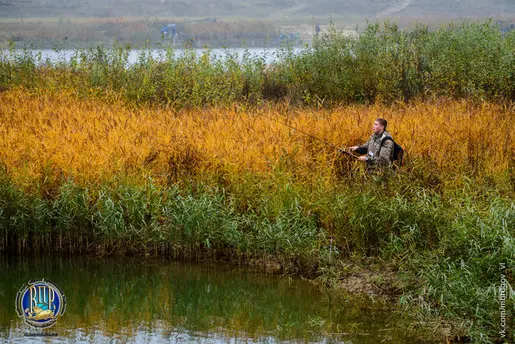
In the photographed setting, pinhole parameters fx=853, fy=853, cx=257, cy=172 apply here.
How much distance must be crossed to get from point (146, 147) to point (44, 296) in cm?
310

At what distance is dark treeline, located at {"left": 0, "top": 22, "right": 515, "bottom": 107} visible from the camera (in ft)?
60.3

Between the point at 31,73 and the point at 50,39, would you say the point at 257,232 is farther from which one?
the point at 50,39

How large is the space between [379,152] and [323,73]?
889 centimetres

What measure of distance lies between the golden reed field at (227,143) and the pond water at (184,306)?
142 centimetres

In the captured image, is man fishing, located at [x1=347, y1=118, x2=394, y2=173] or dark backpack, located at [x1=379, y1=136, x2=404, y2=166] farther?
dark backpack, located at [x1=379, y1=136, x2=404, y2=166]

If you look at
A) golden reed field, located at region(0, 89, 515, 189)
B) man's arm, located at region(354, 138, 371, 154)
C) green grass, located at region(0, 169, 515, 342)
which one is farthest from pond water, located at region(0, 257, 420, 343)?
man's arm, located at region(354, 138, 371, 154)

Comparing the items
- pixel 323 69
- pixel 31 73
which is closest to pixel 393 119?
pixel 323 69

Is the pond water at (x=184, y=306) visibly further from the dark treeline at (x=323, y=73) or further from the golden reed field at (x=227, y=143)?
the dark treeline at (x=323, y=73)

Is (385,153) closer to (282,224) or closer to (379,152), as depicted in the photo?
(379,152)

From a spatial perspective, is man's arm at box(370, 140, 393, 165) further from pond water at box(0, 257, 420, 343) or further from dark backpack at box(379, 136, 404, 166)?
pond water at box(0, 257, 420, 343)

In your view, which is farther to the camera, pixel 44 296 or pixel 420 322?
pixel 44 296

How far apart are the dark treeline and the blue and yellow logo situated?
807cm

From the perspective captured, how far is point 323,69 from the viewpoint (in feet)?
65.5

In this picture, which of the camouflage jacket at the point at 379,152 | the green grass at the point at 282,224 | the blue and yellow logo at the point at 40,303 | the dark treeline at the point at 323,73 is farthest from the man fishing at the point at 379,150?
the dark treeline at the point at 323,73
